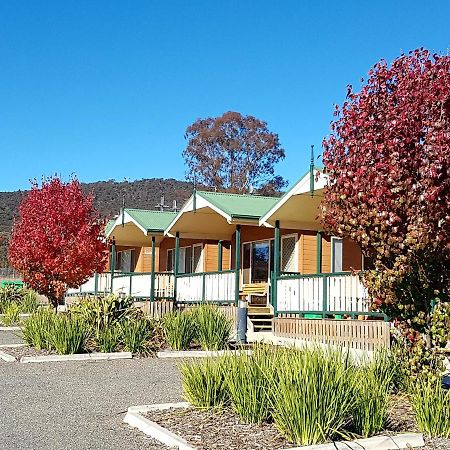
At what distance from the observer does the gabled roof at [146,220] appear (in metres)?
26.3

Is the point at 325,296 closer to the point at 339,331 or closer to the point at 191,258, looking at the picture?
the point at 339,331

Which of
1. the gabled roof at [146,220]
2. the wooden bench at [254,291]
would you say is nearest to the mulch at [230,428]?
the wooden bench at [254,291]

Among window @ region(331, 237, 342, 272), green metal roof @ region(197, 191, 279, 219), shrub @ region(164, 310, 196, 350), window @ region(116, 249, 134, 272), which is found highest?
green metal roof @ region(197, 191, 279, 219)

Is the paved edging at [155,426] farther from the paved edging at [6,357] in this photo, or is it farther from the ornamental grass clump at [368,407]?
the paved edging at [6,357]

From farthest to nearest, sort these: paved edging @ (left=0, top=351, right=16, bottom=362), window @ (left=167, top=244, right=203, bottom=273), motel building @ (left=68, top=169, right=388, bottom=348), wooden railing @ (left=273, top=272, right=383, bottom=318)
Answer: window @ (left=167, top=244, right=203, bottom=273) < motel building @ (left=68, top=169, right=388, bottom=348) < wooden railing @ (left=273, top=272, right=383, bottom=318) < paved edging @ (left=0, top=351, right=16, bottom=362)

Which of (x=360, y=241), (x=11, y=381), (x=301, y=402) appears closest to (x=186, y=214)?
(x=11, y=381)

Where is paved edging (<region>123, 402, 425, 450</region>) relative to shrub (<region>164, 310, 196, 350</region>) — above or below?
below

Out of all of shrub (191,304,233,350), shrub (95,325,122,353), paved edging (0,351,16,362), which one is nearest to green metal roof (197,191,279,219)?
shrub (191,304,233,350)

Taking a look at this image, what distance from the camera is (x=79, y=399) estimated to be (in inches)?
361

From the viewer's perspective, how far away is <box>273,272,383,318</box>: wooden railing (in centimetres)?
1491

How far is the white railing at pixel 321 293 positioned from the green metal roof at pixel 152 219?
31.0 feet

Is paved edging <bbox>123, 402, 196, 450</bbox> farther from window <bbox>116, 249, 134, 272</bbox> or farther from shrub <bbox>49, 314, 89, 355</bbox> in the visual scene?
window <bbox>116, 249, 134, 272</bbox>

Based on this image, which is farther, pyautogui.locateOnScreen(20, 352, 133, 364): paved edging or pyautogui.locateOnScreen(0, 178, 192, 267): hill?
pyautogui.locateOnScreen(0, 178, 192, 267): hill

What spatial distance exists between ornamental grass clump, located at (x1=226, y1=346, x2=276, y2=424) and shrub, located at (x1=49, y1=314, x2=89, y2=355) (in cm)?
668
